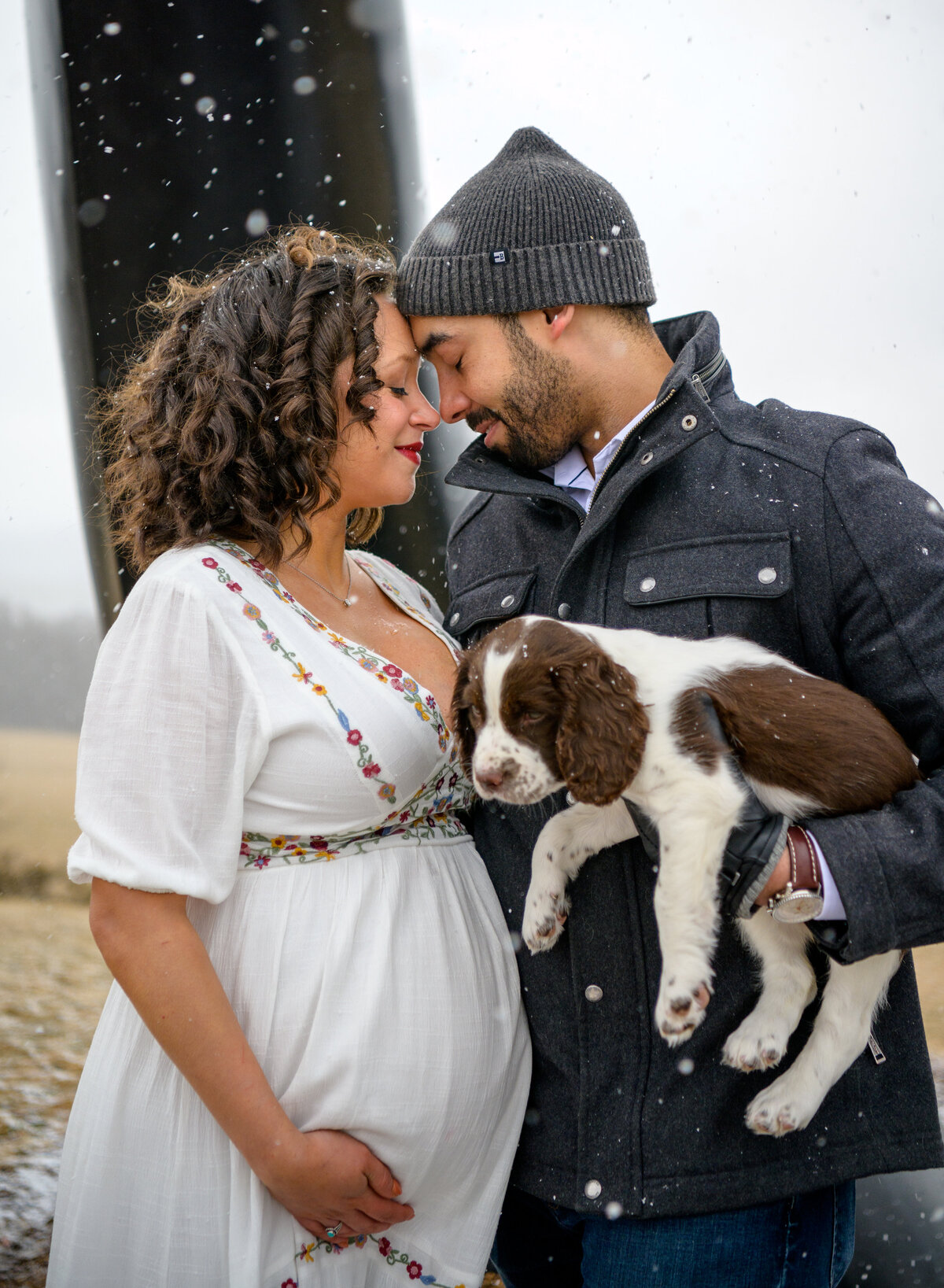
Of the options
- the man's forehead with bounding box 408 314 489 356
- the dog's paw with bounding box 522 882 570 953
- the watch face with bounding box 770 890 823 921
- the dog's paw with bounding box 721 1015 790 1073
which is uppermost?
the man's forehead with bounding box 408 314 489 356

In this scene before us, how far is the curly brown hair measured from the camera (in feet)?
7.89

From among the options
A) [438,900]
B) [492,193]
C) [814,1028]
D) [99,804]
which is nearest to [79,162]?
[492,193]

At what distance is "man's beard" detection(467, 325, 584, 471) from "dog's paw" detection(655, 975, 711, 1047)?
1510 mm

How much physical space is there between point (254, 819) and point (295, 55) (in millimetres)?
4030

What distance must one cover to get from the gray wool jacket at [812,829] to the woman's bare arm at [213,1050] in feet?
1.94

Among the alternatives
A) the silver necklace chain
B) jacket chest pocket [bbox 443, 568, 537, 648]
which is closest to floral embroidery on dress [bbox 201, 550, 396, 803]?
the silver necklace chain

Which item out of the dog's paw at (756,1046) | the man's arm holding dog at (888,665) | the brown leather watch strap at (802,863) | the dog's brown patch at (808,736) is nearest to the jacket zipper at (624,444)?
the man's arm holding dog at (888,665)

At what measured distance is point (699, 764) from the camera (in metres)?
1.96

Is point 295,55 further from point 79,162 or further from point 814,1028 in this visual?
point 814,1028

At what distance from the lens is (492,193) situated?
8.86ft

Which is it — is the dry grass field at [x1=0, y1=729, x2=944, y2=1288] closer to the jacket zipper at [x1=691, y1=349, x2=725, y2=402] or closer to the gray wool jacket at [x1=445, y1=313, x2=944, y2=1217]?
the gray wool jacket at [x1=445, y1=313, x2=944, y2=1217]

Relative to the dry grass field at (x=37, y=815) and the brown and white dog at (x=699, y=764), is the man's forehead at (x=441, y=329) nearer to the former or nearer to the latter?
the brown and white dog at (x=699, y=764)

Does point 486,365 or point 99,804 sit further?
point 486,365

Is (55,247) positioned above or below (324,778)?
above
